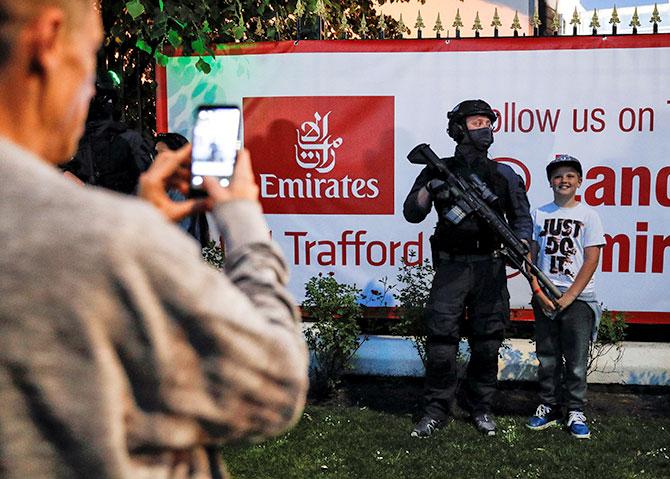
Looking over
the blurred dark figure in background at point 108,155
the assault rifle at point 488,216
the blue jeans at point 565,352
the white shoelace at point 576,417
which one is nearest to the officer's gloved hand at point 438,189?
the assault rifle at point 488,216

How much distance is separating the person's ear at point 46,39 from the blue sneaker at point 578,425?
5.14 metres

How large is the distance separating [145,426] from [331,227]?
5952 mm

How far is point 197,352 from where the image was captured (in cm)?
102

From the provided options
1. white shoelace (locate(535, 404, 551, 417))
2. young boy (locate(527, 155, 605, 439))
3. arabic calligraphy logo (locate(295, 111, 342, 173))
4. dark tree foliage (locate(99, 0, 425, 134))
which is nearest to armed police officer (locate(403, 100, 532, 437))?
young boy (locate(527, 155, 605, 439))

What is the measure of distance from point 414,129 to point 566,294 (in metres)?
2.04

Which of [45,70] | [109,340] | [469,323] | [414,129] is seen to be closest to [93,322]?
[109,340]

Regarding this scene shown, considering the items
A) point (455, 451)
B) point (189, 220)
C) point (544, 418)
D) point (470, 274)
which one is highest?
point (189, 220)

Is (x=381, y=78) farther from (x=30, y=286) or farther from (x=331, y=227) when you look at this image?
(x=30, y=286)

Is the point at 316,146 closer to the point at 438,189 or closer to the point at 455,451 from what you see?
the point at 438,189

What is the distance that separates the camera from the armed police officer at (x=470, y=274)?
5.64 meters

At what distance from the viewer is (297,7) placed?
6.58 metres

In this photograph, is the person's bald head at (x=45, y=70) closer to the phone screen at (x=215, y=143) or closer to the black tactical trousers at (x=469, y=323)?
the phone screen at (x=215, y=143)

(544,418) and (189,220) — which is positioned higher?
(189,220)

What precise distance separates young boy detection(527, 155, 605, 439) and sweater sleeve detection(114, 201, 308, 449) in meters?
4.67
